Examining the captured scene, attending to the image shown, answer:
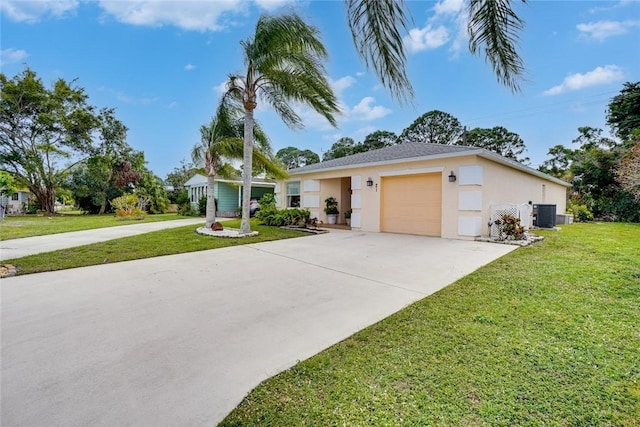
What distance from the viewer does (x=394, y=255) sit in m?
7.14

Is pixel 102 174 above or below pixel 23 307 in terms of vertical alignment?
above

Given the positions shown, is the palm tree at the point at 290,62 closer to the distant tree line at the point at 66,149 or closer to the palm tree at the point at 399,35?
the palm tree at the point at 399,35

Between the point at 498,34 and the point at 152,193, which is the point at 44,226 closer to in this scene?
the point at 152,193

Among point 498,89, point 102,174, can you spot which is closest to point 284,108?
point 498,89

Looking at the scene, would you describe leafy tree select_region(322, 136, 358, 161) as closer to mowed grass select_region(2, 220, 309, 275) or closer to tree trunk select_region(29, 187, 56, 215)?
tree trunk select_region(29, 187, 56, 215)

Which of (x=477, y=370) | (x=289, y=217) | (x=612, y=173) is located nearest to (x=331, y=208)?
(x=289, y=217)

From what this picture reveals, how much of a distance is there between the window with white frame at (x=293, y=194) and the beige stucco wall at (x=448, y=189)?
0.91ft

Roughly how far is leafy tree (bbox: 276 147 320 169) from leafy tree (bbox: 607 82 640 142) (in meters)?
33.0

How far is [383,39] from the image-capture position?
A: 2139 mm

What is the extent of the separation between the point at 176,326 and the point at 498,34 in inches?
158

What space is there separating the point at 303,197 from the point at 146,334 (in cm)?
1241

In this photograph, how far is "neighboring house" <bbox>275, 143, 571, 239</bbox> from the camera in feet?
30.4

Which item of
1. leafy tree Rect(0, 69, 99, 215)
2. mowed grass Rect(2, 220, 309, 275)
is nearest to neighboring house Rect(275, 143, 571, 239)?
mowed grass Rect(2, 220, 309, 275)

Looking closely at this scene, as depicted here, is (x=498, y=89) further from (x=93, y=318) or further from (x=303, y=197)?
(x=303, y=197)
